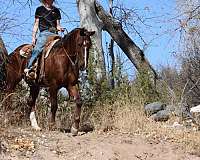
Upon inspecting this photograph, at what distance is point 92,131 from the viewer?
40.0 ft

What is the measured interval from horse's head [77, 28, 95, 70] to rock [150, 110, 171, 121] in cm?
329

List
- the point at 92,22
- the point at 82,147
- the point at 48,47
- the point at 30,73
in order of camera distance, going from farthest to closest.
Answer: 1. the point at 92,22
2. the point at 30,73
3. the point at 48,47
4. the point at 82,147

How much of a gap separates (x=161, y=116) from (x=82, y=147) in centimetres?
409

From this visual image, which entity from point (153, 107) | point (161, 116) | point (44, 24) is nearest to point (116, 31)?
point (153, 107)

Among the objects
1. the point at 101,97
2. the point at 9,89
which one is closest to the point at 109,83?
the point at 101,97

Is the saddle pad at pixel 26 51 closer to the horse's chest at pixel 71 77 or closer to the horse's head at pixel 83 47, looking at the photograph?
the horse's chest at pixel 71 77

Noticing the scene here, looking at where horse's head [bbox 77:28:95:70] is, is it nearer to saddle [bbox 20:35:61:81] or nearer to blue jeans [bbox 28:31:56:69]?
saddle [bbox 20:35:61:81]

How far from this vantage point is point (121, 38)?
18984 mm

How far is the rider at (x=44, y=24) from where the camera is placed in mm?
11984

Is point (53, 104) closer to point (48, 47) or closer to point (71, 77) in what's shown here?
point (71, 77)

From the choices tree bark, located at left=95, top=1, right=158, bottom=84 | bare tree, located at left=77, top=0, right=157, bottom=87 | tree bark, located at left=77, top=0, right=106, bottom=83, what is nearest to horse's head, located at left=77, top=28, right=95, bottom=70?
tree bark, located at left=77, top=0, right=106, bottom=83

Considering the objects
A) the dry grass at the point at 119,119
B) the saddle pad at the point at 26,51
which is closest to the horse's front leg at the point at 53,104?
the dry grass at the point at 119,119

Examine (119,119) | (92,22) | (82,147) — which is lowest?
(82,147)

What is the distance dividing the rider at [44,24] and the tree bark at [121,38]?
21.4ft
